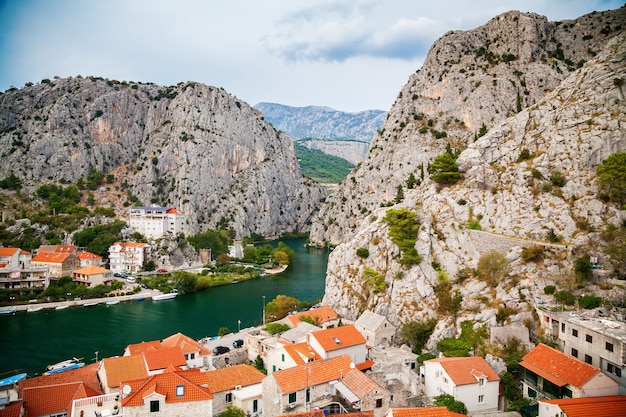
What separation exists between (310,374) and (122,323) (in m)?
32.6

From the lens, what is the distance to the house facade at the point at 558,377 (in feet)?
68.3

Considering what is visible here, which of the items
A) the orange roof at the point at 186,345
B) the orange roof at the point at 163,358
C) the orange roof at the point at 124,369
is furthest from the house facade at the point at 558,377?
the orange roof at the point at 124,369

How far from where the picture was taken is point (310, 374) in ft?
68.7

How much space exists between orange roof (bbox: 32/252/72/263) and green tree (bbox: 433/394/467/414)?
188 ft

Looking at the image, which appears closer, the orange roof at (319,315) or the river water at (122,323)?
the orange roof at (319,315)

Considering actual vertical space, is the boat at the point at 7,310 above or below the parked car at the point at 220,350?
below

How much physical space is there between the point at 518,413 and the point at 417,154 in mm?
61615

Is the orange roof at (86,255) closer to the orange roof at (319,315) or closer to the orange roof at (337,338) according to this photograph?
the orange roof at (319,315)

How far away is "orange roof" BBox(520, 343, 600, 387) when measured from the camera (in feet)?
69.5

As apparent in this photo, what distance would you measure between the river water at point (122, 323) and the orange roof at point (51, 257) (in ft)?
42.9

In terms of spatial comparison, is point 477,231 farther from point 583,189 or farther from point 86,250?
point 86,250

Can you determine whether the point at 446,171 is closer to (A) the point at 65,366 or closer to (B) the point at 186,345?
(B) the point at 186,345

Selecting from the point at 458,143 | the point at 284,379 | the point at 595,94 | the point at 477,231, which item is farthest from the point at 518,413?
the point at 458,143

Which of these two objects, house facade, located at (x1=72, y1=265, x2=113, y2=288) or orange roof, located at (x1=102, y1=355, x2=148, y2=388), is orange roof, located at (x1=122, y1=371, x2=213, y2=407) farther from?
house facade, located at (x1=72, y1=265, x2=113, y2=288)
